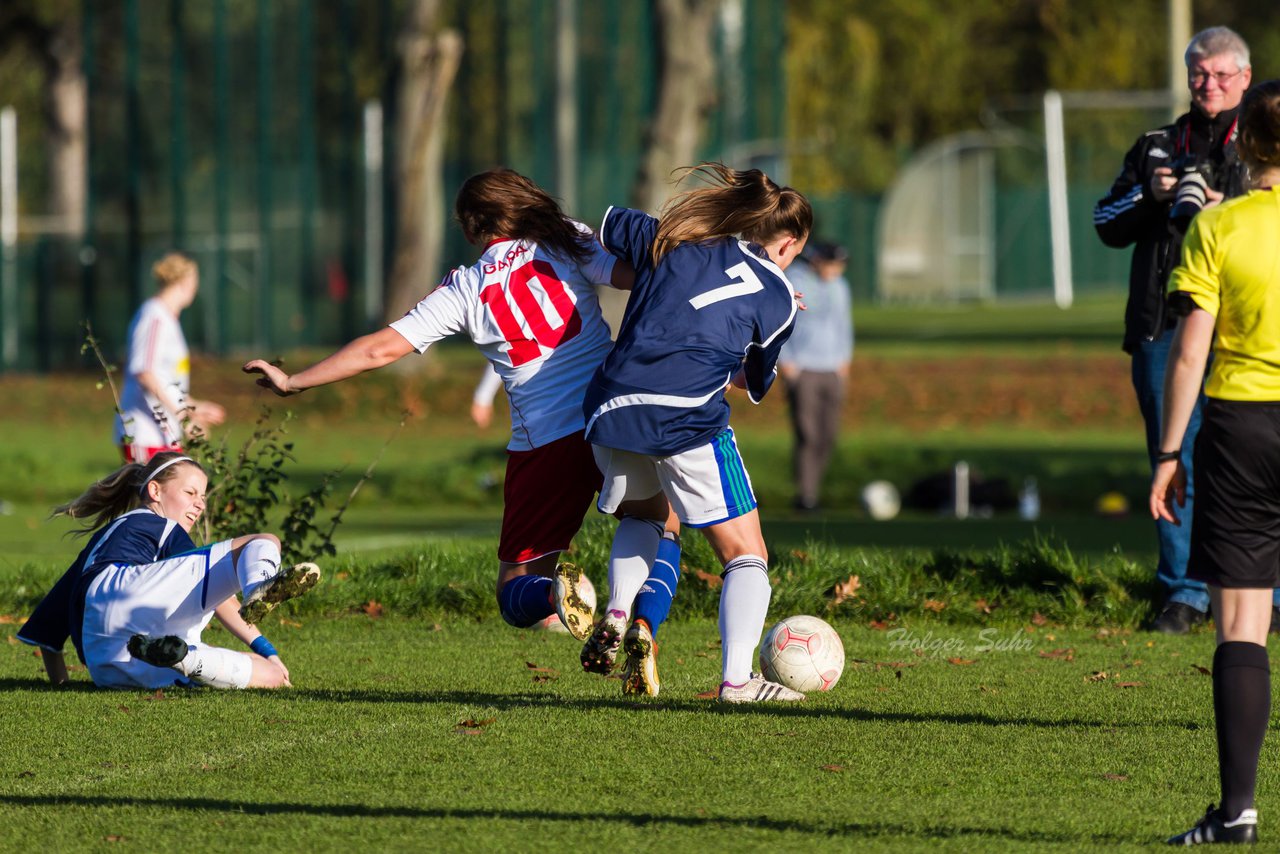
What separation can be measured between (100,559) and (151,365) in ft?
14.7

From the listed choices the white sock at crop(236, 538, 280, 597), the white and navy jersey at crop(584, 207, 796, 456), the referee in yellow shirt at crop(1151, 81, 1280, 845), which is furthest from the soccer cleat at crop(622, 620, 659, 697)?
the referee in yellow shirt at crop(1151, 81, 1280, 845)

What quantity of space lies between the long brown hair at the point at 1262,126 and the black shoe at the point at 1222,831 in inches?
61.5

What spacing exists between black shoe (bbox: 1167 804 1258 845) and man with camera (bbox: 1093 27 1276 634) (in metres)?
3.16

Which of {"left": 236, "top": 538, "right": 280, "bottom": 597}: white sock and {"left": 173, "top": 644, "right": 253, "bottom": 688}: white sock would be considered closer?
{"left": 236, "top": 538, "right": 280, "bottom": 597}: white sock

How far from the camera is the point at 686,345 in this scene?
610 cm

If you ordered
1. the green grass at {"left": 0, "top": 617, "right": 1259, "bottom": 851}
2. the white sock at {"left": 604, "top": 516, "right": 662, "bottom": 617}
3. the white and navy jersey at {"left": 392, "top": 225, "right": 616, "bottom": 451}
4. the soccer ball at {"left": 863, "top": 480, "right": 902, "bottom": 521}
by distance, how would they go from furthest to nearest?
the soccer ball at {"left": 863, "top": 480, "right": 902, "bottom": 521}, the white and navy jersey at {"left": 392, "top": 225, "right": 616, "bottom": 451}, the white sock at {"left": 604, "top": 516, "right": 662, "bottom": 617}, the green grass at {"left": 0, "top": 617, "right": 1259, "bottom": 851}

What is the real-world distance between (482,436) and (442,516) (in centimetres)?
688

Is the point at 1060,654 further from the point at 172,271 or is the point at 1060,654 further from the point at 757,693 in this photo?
the point at 172,271

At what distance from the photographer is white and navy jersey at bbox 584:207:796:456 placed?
609cm

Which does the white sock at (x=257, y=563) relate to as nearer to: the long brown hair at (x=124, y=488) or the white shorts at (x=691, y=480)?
the long brown hair at (x=124, y=488)

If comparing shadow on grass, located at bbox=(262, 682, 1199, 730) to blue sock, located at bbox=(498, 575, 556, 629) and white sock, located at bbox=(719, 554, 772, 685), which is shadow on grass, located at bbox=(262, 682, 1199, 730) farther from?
blue sock, located at bbox=(498, 575, 556, 629)

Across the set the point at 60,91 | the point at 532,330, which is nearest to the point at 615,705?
the point at 532,330

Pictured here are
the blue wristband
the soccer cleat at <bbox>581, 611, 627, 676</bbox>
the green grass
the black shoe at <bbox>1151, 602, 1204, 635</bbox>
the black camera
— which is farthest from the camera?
the black shoe at <bbox>1151, 602, 1204, 635</bbox>

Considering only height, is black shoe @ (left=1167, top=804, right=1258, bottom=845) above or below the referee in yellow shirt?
below
